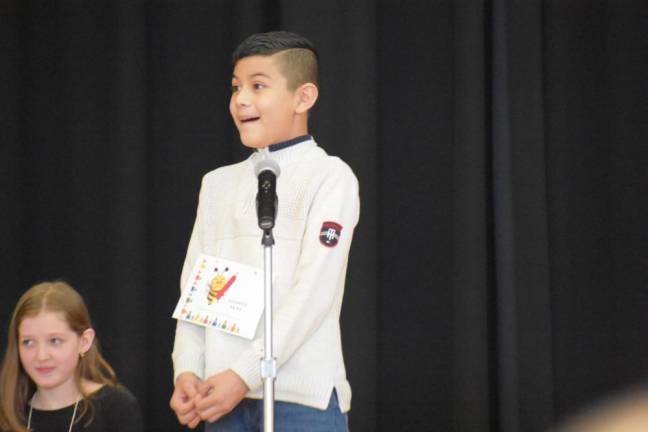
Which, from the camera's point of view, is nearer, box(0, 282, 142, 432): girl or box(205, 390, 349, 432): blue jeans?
box(205, 390, 349, 432): blue jeans

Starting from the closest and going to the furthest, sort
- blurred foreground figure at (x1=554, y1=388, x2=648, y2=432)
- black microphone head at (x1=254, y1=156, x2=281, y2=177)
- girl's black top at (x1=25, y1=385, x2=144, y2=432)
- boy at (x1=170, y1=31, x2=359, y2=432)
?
black microphone head at (x1=254, y1=156, x2=281, y2=177)
boy at (x1=170, y1=31, x2=359, y2=432)
girl's black top at (x1=25, y1=385, x2=144, y2=432)
blurred foreground figure at (x1=554, y1=388, x2=648, y2=432)

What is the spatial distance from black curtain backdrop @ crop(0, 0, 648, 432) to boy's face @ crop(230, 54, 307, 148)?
1.00 metres

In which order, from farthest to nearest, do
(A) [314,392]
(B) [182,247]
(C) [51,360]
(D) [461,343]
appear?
(B) [182,247]
(D) [461,343]
(C) [51,360]
(A) [314,392]

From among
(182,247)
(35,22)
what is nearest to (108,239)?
(182,247)

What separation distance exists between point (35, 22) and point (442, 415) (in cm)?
215

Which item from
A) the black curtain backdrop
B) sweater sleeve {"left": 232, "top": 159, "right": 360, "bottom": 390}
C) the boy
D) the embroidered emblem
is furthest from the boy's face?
the black curtain backdrop

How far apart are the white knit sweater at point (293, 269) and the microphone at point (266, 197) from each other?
0.25m

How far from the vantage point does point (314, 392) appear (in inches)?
83.8

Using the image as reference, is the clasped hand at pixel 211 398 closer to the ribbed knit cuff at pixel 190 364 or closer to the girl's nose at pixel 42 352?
→ the ribbed knit cuff at pixel 190 364

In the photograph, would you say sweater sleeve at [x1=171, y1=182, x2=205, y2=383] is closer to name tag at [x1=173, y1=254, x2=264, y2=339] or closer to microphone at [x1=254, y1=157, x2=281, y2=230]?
name tag at [x1=173, y1=254, x2=264, y2=339]

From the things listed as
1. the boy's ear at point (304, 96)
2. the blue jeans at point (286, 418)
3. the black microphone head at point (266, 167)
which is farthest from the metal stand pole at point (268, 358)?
the boy's ear at point (304, 96)

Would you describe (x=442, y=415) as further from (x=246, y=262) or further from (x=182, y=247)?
(x=246, y=262)

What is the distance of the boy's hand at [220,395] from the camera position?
2.04 m

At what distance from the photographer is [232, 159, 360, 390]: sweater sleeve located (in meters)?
2.10
